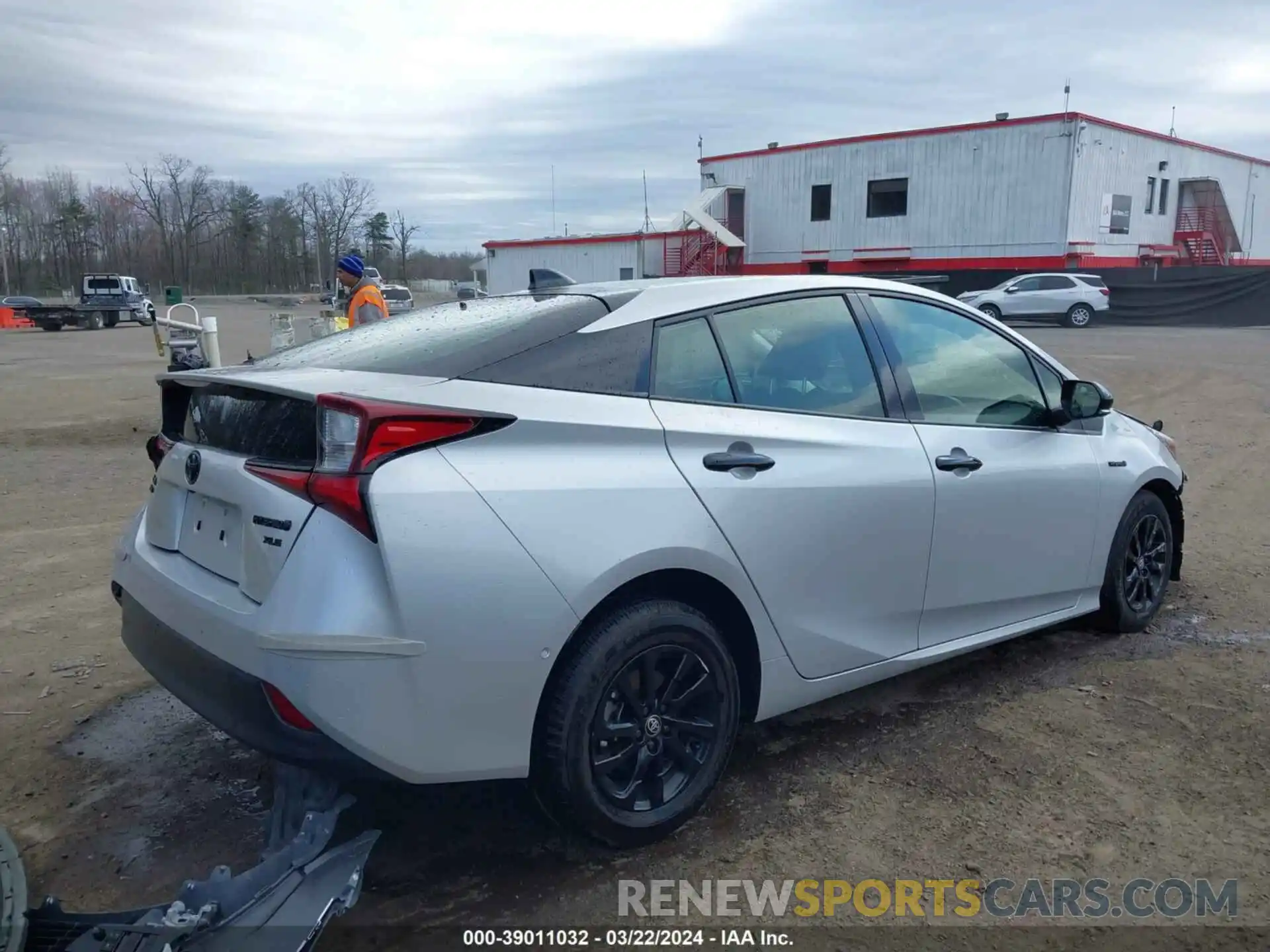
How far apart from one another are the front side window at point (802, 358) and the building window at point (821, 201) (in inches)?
1305

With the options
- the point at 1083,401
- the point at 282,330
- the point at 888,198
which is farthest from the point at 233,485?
the point at 888,198

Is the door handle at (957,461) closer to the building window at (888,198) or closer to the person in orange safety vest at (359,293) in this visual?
the person in orange safety vest at (359,293)

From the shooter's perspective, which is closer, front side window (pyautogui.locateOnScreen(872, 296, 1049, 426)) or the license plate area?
the license plate area

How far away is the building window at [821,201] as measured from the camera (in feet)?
115

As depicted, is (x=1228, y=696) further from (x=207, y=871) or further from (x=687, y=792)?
(x=207, y=871)

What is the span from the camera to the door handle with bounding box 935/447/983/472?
142 inches

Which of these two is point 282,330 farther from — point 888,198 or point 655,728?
point 888,198

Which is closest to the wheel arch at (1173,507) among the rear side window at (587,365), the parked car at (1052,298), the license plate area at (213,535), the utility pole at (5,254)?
the rear side window at (587,365)

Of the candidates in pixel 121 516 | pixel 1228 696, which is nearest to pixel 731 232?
pixel 121 516

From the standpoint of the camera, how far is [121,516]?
281 inches

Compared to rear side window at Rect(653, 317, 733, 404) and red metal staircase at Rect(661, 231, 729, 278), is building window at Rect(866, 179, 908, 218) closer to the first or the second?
red metal staircase at Rect(661, 231, 729, 278)

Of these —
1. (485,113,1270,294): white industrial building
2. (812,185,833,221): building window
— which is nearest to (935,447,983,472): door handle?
(485,113,1270,294): white industrial building

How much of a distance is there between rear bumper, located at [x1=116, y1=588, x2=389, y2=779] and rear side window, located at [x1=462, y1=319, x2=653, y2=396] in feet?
3.32

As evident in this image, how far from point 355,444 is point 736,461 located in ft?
3.80
